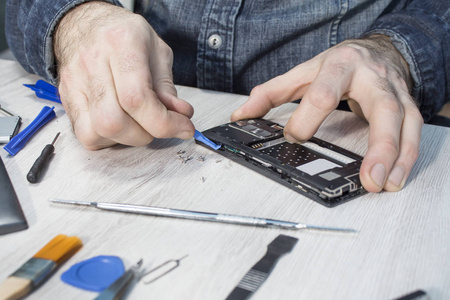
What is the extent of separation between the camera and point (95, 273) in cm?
46

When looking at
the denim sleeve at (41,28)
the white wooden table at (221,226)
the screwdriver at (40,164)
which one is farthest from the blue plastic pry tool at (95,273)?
the denim sleeve at (41,28)

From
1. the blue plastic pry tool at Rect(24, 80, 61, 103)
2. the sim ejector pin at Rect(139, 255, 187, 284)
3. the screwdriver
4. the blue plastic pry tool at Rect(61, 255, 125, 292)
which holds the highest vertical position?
the blue plastic pry tool at Rect(61, 255, 125, 292)

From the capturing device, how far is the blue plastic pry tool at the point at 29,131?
0.76m

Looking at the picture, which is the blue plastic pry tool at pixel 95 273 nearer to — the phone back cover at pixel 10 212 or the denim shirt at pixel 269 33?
the phone back cover at pixel 10 212

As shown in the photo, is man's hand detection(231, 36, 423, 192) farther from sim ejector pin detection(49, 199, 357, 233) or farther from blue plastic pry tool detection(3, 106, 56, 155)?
blue plastic pry tool detection(3, 106, 56, 155)

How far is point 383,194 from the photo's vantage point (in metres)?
0.63

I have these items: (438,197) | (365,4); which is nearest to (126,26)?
(438,197)

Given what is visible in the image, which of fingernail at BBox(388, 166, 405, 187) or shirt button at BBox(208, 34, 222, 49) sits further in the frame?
shirt button at BBox(208, 34, 222, 49)

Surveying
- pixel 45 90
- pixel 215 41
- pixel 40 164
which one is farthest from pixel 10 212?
pixel 215 41

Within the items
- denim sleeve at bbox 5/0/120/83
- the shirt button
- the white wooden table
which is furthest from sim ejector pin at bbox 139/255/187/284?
the shirt button

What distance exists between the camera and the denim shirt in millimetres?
1004

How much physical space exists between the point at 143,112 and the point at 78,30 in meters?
0.30

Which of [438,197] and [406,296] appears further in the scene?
[438,197]

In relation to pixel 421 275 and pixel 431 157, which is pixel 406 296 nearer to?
pixel 421 275
